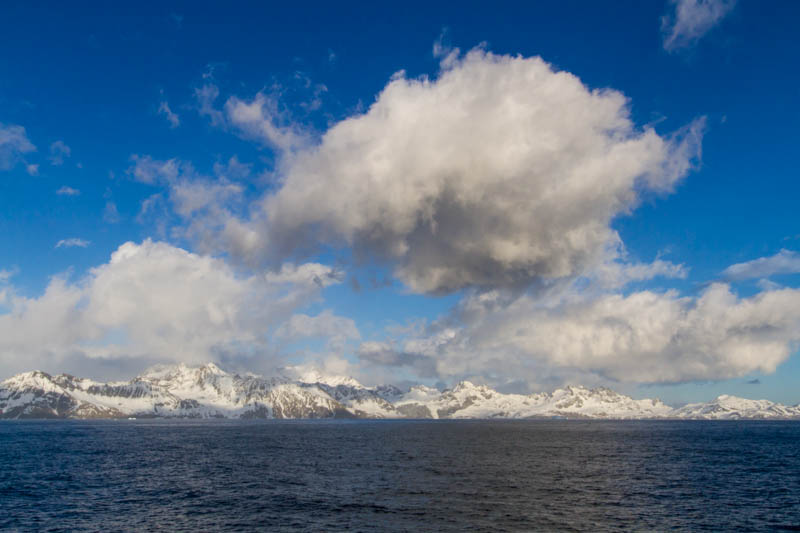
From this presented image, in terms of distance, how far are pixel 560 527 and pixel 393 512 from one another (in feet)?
66.0

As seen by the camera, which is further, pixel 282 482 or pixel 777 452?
pixel 777 452

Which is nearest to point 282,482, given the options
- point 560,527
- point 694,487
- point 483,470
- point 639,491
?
point 483,470

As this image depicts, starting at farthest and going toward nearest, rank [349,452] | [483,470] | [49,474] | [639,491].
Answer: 1. [349,452]
2. [483,470]
3. [49,474]
4. [639,491]

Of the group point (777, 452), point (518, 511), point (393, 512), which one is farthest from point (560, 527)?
point (777, 452)

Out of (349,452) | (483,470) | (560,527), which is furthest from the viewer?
(349,452)

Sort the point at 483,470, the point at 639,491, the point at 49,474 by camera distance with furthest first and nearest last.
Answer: the point at 483,470, the point at 49,474, the point at 639,491

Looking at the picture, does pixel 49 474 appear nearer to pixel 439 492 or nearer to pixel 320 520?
pixel 320 520

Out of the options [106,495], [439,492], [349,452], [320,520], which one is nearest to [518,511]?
[439,492]

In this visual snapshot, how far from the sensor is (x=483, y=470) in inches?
4200

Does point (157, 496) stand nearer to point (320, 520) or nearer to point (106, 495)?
point (106, 495)

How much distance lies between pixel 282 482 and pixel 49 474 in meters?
48.0

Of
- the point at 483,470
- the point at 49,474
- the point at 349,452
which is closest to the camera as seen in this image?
the point at 49,474

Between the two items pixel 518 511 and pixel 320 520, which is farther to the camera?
pixel 518 511

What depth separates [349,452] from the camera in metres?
146
